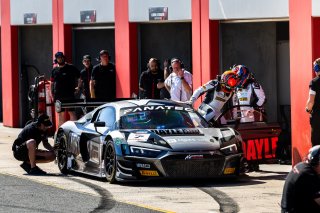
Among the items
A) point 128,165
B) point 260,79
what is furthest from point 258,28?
point 128,165

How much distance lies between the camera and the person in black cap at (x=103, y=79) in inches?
991

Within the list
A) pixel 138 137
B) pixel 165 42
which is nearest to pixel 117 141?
pixel 138 137

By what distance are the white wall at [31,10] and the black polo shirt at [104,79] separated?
432 centimetres

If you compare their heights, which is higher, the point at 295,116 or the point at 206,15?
the point at 206,15

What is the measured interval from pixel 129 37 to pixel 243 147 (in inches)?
315

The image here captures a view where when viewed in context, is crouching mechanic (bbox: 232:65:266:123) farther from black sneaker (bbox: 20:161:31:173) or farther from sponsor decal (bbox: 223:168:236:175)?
black sneaker (bbox: 20:161:31:173)

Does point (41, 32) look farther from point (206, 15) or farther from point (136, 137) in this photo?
point (136, 137)

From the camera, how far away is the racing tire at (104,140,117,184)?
18109 mm

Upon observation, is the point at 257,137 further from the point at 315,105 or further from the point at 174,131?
the point at 174,131

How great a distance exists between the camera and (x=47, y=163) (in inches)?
875

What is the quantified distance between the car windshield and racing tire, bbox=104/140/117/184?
50 centimetres

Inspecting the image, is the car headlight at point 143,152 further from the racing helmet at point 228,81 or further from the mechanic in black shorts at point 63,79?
the mechanic in black shorts at point 63,79

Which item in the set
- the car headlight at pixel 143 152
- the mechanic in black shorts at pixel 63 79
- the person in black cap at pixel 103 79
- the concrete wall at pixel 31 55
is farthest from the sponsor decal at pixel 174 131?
the concrete wall at pixel 31 55

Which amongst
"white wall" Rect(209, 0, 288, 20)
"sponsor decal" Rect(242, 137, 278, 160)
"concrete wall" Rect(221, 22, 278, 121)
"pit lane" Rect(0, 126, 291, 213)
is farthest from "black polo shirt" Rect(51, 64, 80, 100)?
"sponsor decal" Rect(242, 137, 278, 160)
